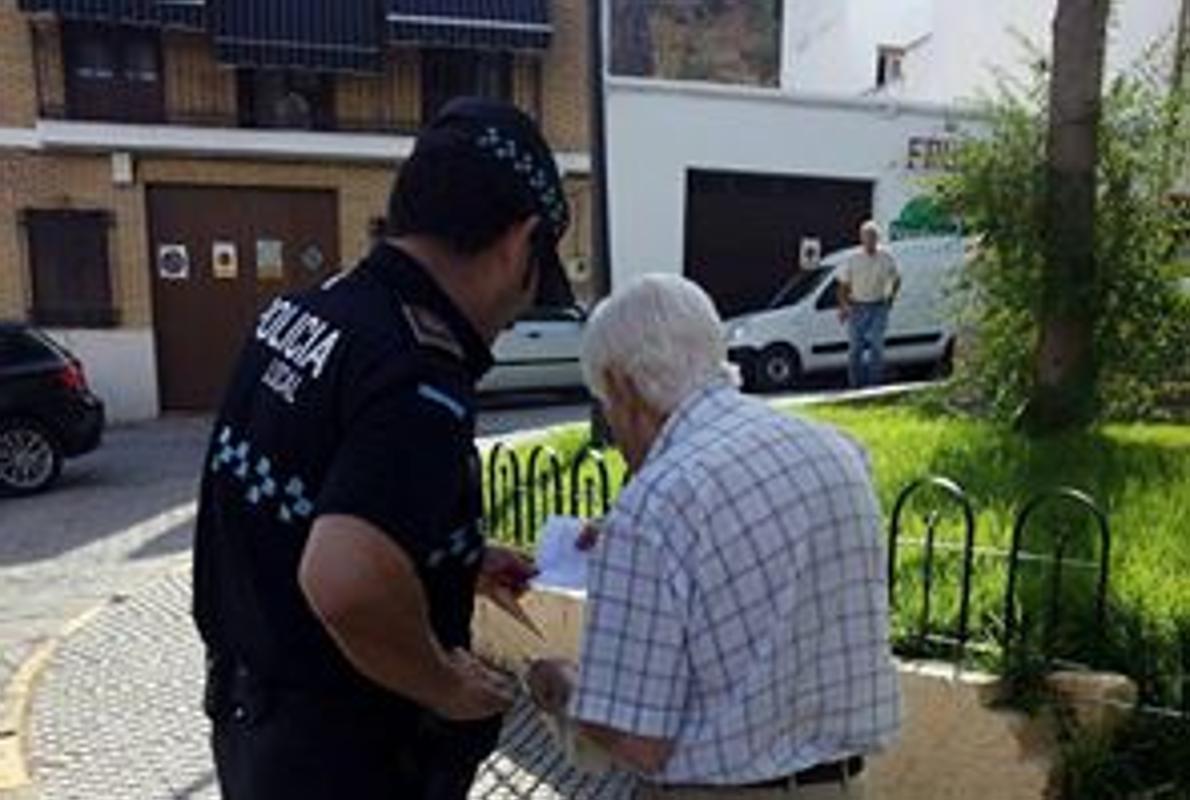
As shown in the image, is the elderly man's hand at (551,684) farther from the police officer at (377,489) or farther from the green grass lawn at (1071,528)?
the green grass lawn at (1071,528)

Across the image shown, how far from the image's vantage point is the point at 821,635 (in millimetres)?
2088

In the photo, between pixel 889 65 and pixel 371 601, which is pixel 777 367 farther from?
pixel 889 65

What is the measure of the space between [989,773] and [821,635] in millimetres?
1616

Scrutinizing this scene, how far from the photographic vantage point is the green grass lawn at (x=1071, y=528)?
346 centimetres

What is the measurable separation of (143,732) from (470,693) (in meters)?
3.41

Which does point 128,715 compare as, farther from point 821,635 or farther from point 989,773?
point 821,635

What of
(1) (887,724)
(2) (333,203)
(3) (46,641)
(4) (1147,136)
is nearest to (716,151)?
(2) (333,203)

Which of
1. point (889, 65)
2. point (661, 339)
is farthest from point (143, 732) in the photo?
point (889, 65)

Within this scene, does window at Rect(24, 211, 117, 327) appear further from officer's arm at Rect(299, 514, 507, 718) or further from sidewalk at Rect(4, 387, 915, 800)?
officer's arm at Rect(299, 514, 507, 718)

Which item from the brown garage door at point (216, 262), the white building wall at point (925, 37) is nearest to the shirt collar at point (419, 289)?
the brown garage door at point (216, 262)

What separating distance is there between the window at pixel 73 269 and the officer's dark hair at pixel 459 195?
15631 millimetres

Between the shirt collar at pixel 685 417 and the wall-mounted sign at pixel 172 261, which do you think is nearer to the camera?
the shirt collar at pixel 685 417

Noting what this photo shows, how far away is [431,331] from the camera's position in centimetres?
181

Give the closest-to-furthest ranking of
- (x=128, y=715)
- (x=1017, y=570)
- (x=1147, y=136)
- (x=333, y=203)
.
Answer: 1. (x=1017, y=570)
2. (x=128, y=715)
3. (x=1147, y=136)
4. (x=333, y=203)
